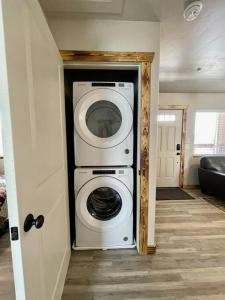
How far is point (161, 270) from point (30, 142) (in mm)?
1751

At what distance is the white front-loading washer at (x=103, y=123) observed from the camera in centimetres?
184

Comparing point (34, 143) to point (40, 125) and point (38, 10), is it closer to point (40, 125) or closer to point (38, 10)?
point (40, 125)

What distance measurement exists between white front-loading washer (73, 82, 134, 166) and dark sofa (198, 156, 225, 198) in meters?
2.48

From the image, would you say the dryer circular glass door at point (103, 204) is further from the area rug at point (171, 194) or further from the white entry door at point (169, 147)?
the white entry door at point (169, 147)

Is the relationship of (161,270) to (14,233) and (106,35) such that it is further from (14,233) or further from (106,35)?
(106,35)

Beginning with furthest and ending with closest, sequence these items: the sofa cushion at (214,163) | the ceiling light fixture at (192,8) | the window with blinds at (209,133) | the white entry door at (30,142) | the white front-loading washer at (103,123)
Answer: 1. the window with blinds at (209,133)
2. the sofa cushion at (214,163)
3. the white front-loading washer at (103,123)
4. the ceiling light fixture at (192,8)
5. the white entry door at (30,142)

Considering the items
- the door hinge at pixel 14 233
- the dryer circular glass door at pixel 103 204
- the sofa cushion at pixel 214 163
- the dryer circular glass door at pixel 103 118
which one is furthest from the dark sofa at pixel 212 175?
the door hinge at pixel 14 233

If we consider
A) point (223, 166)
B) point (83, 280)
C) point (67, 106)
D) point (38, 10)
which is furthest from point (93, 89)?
point (223, 166)

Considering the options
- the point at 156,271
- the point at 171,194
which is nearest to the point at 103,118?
the point at 156,271

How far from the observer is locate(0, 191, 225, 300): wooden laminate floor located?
4.99ft

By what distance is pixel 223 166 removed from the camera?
398 cm

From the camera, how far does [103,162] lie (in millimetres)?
1953

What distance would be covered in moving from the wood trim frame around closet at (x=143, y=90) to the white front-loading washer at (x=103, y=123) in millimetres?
159

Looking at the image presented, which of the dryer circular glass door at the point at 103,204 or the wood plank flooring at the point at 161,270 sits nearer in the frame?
the wood plank flooring at the point at 161,270
